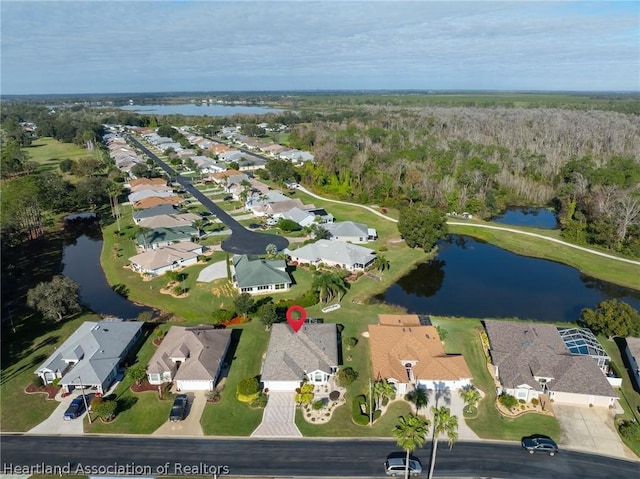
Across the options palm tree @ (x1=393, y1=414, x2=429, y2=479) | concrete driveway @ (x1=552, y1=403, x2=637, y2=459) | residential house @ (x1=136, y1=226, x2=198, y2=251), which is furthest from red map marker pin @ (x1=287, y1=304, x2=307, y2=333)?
residential house @ (x1=136, y1=226, x2=198, y2=251)

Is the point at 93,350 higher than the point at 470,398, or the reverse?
the point at 470,398

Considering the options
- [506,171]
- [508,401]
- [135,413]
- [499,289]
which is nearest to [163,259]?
[135,413]

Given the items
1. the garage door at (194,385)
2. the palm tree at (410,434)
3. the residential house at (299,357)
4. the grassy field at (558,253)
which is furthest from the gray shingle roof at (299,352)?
→ the grassy field at (558,253)

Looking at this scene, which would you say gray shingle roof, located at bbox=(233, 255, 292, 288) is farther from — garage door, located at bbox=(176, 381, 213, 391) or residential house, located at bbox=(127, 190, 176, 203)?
residential house, located at bbox=(127, 190, 176, 203)

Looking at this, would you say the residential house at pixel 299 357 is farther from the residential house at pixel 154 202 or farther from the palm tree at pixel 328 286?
the residential house at pixel 154 202

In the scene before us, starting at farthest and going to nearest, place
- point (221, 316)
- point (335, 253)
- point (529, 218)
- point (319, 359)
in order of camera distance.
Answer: point (529, 218) < point (335, 253) < point (221, 316) < point (319, 359)

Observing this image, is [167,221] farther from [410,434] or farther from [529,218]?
[529,218]

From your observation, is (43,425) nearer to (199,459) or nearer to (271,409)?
(199,459)
